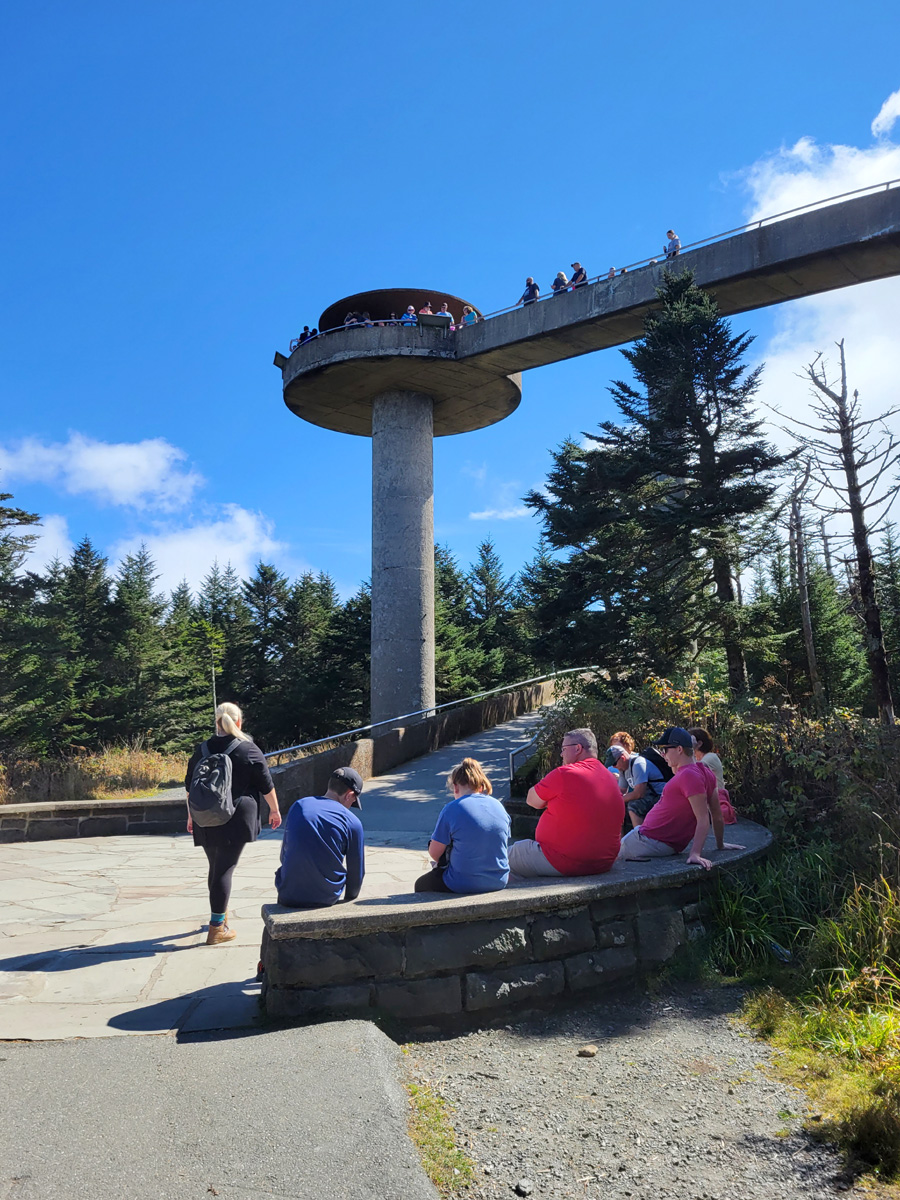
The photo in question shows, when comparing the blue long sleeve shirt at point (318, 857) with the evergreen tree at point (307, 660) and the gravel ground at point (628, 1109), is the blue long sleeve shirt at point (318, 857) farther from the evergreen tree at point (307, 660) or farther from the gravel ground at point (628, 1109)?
the evergreen tree at point (307, 660)

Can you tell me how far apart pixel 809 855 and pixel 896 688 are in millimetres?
23562

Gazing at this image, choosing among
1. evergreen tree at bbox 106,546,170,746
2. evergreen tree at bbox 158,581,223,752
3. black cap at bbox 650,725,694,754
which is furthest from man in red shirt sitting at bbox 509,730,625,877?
evergreen tree at bbox 106,546,170,746

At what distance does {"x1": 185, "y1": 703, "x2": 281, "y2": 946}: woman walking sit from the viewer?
18.1ft

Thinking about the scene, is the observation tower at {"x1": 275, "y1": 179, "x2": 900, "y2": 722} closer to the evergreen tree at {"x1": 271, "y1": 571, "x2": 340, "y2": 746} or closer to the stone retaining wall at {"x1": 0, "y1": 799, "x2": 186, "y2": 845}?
the stone retaining wall at {"x1": 0, "y1": 799, "x2": 186, "y2": 845}

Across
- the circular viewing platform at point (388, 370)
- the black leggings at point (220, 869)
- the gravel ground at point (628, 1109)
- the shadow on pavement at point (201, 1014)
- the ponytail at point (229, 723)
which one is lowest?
the gravel ground at point (628, 1109)

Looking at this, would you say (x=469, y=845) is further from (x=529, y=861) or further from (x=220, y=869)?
(x=220, y=869)

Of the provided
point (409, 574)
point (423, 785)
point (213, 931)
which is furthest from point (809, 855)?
point (409, 574)

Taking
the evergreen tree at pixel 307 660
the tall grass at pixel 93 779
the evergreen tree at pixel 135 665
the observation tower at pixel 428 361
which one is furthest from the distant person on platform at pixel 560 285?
the evergreen tree at pixel 135 665

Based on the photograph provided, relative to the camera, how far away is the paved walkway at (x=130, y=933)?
434 cm

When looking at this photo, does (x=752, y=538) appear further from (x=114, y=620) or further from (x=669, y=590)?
(x=114, y=620)

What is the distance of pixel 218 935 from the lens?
5.53 meters

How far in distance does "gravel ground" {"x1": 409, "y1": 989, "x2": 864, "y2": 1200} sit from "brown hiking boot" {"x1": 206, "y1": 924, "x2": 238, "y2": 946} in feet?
6.17

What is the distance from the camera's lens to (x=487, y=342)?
19.2 meters

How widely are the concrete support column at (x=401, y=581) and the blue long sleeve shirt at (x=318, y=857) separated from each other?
14581mm
